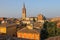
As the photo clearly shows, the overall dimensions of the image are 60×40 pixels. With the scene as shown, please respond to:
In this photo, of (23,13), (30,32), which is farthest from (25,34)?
(23,13)

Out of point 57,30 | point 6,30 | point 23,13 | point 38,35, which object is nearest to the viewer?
point 38,35

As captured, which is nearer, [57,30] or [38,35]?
[38,35]

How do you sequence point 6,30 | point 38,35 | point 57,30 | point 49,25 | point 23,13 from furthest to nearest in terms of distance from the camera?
1. point 23,13
2. point 49,25
3. point 57,30
4. point 6,30
5. point 38,35

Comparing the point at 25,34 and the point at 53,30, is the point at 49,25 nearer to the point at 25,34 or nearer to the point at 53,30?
the point at 53,30

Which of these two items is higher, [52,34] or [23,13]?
[23,13]

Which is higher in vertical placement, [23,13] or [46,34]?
[23,13]

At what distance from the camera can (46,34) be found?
24125 millimetres

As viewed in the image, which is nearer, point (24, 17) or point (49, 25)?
point (49, 25)

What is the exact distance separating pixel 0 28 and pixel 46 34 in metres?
7.36

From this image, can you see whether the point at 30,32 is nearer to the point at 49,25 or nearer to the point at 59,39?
the point at 59,39

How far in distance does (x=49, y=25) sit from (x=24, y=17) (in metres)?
29.5

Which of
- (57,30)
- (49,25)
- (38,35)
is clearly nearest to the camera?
(38,35)

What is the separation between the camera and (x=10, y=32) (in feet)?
81.9

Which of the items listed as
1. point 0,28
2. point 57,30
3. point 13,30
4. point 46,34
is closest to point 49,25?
point 57,30
